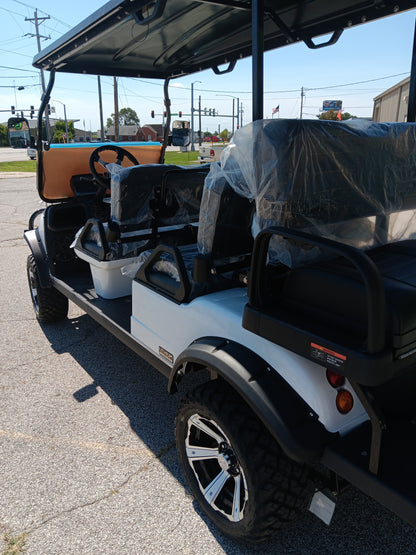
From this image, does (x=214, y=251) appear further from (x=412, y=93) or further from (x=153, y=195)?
(x=412, y=93)

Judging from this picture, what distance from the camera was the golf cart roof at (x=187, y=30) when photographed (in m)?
2.36

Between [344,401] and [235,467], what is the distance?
57cm

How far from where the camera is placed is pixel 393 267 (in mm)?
1875

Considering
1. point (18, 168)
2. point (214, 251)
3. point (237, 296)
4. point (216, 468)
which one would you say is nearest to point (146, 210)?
point (214, 251)

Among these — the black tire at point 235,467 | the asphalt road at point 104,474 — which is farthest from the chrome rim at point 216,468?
the asphalt road at point 104,474

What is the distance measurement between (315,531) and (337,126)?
1.82 metres

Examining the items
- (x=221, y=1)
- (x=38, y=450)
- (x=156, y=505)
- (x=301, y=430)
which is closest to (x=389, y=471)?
(x=301, y=430)

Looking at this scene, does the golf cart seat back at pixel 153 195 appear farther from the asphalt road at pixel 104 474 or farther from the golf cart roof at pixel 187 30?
the asphalt road at pixel 104 474

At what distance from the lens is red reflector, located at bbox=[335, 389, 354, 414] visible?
1.64 meters

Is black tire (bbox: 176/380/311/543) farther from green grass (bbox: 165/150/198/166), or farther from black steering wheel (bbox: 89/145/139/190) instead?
green grass (bbox: 165/150/198/166)

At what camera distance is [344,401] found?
1.64 meters

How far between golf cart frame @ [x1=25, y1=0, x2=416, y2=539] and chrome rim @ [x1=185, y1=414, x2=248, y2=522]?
1cm


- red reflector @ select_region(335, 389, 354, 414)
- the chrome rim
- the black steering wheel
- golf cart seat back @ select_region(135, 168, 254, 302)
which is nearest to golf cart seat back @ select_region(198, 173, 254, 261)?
golf cart seat back @ select_region(135, 168, 254, 302)

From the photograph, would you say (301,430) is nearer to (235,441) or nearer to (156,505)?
(235,441)
